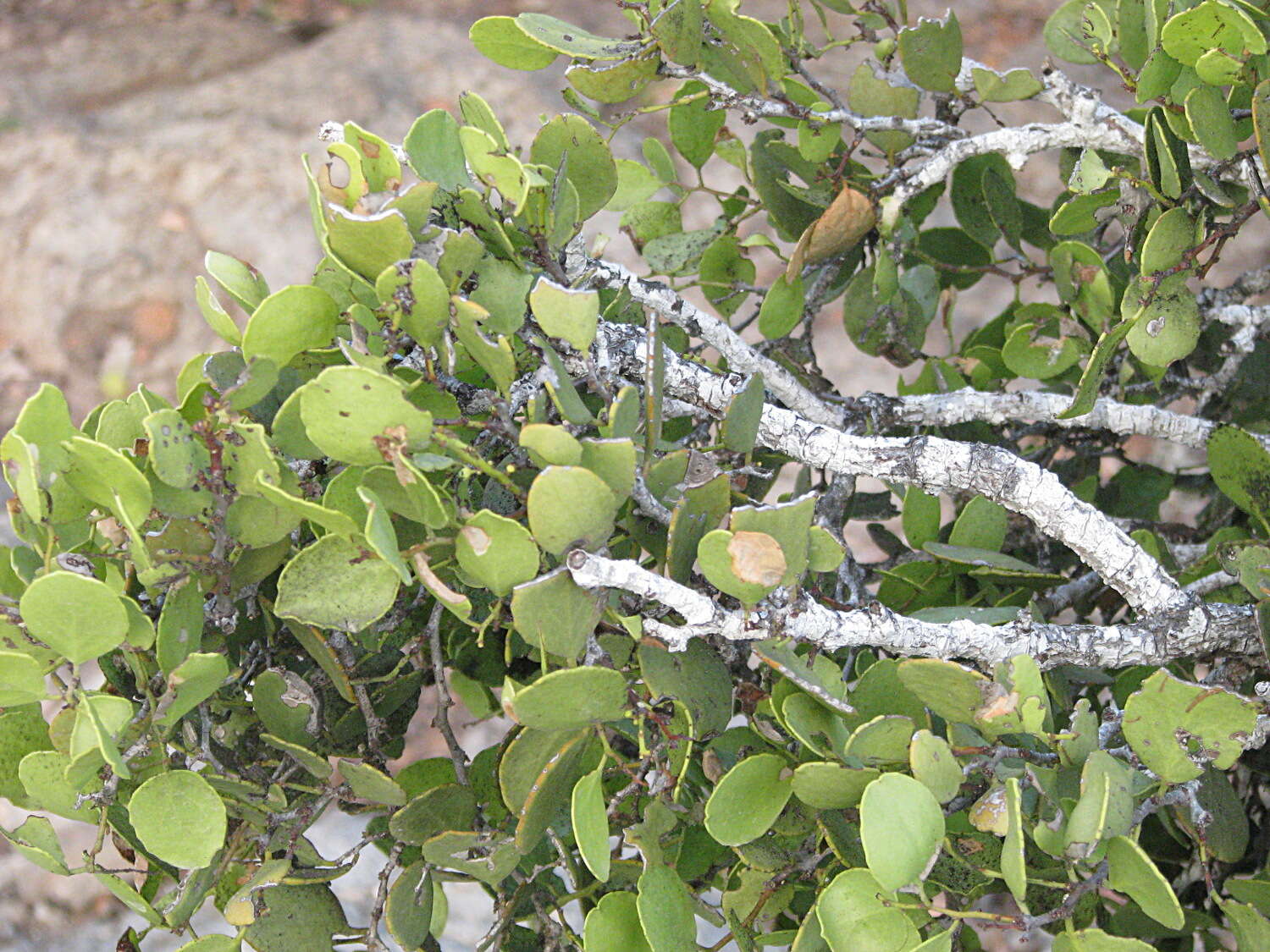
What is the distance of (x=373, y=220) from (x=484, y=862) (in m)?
0.34

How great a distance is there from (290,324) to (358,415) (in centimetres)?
10

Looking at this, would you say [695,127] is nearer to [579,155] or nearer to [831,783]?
[579,155]

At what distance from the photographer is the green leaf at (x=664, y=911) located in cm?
57

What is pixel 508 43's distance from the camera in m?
0.71

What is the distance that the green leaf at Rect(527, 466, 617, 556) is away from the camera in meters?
0.46

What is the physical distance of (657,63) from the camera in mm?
737

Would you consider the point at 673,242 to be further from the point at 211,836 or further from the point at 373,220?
the point at 211,836

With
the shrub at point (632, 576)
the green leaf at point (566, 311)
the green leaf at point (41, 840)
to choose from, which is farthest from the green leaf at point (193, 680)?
the green leaf at point (566, 311)

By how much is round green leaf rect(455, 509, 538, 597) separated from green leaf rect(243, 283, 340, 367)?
13 centimetres

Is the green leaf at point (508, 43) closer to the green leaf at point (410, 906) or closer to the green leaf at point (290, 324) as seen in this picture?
the green leaf at point (290, 324)

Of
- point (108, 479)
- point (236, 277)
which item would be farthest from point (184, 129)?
point (108, 479)

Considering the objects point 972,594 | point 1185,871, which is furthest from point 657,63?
point 1185,871

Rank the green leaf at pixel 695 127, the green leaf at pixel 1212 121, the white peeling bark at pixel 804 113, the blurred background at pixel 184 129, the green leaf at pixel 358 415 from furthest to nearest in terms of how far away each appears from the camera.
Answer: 1. the blurred background at pixel 184 129
2. the green leaf at pixel 695 127
3. the white peeling bark at pixel 804 113
4. the green leaf at pixel 1212 121
5. the green leaf at pixel 358 415

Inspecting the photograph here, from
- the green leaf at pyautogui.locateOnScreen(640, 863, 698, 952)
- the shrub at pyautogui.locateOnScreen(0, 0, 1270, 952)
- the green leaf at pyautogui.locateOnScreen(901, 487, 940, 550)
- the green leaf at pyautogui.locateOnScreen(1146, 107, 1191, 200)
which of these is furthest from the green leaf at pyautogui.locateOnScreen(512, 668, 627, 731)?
the green leaf at pyautogui.locateOnScreen(1146, 107, 1191, 200)
